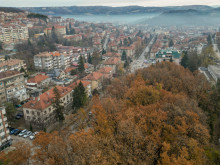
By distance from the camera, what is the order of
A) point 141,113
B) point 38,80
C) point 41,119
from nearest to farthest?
point 141,113 < point 41,119 < point 38,80

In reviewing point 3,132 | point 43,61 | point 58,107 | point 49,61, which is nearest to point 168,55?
point 49,61

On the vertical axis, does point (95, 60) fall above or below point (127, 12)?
below

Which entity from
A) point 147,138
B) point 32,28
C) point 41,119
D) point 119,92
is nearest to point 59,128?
point 41,119

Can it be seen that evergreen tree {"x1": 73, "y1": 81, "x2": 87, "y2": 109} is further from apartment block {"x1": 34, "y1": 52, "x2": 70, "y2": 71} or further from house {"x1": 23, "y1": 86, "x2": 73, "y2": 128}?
apartment block {"x1": 34, "y1": 52, "x2": 70, "y2": 71}

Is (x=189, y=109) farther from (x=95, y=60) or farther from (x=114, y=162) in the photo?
(x=95, y=60)

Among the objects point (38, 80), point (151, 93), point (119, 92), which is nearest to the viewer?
point (151, 93)

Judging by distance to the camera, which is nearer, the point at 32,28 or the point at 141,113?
the point at 141,113

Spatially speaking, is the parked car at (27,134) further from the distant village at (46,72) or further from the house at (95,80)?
the house at (95,80)

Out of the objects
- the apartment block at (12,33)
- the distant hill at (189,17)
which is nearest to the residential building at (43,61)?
the apartment block at (12,33)

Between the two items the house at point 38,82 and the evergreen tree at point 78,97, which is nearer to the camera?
the evergreen tree at point 78,97
